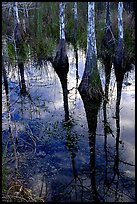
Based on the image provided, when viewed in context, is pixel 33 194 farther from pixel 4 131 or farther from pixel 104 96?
pixel 104 96

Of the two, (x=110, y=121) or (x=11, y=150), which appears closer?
(x=11, y=150)

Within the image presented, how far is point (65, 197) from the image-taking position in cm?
559

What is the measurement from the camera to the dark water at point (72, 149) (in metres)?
5.81

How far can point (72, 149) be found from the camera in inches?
283

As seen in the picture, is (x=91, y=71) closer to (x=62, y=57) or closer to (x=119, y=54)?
(x=119, y=54)

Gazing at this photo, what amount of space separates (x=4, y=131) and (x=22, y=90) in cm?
315

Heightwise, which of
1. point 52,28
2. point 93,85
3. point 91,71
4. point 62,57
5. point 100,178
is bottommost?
point 100,178

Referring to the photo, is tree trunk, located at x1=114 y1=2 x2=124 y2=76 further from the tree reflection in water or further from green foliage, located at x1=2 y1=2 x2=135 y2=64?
the tree reflection in water

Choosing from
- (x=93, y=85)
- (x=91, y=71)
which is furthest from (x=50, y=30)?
(x=93, y=85)

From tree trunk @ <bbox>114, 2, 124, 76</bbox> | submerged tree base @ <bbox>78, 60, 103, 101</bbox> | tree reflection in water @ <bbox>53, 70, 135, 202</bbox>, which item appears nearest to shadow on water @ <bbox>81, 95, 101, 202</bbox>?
tree reflection in water @ <bbox>53, 70, 135, 202</bbox>

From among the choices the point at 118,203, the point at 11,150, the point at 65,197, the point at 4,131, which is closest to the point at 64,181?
the point at 65,197

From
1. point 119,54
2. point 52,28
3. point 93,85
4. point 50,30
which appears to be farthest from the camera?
point 52,28

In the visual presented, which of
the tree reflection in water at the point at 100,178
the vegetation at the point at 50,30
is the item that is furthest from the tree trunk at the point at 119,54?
the tree reflection in water at the point at 100,178

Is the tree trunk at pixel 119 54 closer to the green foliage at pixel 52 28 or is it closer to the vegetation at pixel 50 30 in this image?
the vegetation at pixel 50 30
